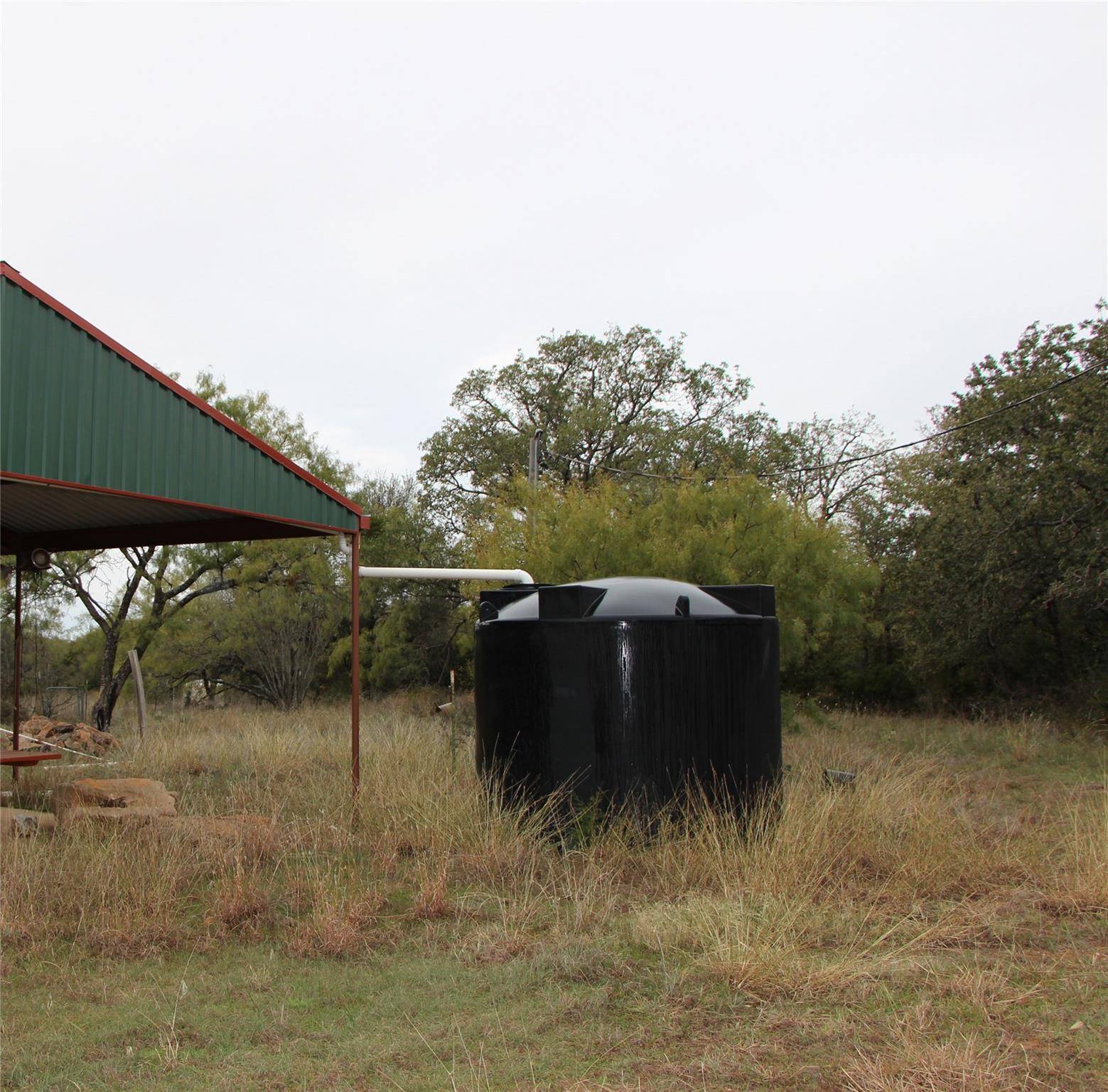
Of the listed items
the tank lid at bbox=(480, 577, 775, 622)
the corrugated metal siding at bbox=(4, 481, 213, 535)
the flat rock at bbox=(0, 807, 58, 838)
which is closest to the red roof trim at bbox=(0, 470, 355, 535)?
the corrugated metal siding at bbox=(4, 481, 213, 535)

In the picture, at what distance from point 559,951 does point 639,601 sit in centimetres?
323

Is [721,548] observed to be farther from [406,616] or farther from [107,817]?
[406,616]

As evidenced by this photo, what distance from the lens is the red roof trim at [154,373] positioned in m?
7.09

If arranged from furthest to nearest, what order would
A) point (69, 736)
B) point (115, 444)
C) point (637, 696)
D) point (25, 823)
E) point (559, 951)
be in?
point (69, 736) → point (25, 823) → point (637, 696) → point (115, 444) → point (559, 951)

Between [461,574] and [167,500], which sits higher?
[167,500]

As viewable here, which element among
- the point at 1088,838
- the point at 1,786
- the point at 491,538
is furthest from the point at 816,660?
the point at 1,786

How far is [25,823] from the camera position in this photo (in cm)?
809

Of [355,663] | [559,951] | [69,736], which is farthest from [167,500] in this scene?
[69,736]

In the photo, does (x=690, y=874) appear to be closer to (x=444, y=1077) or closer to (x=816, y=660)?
(x=444, y=1077)

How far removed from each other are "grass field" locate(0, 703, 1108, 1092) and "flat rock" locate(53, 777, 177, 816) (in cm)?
57

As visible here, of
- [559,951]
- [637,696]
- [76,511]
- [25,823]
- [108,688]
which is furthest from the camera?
[108,688]

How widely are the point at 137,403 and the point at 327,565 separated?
14288mm

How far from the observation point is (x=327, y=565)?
22125mm

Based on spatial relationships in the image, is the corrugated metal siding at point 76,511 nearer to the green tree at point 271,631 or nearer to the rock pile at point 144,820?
the rock pile at point 144,820
